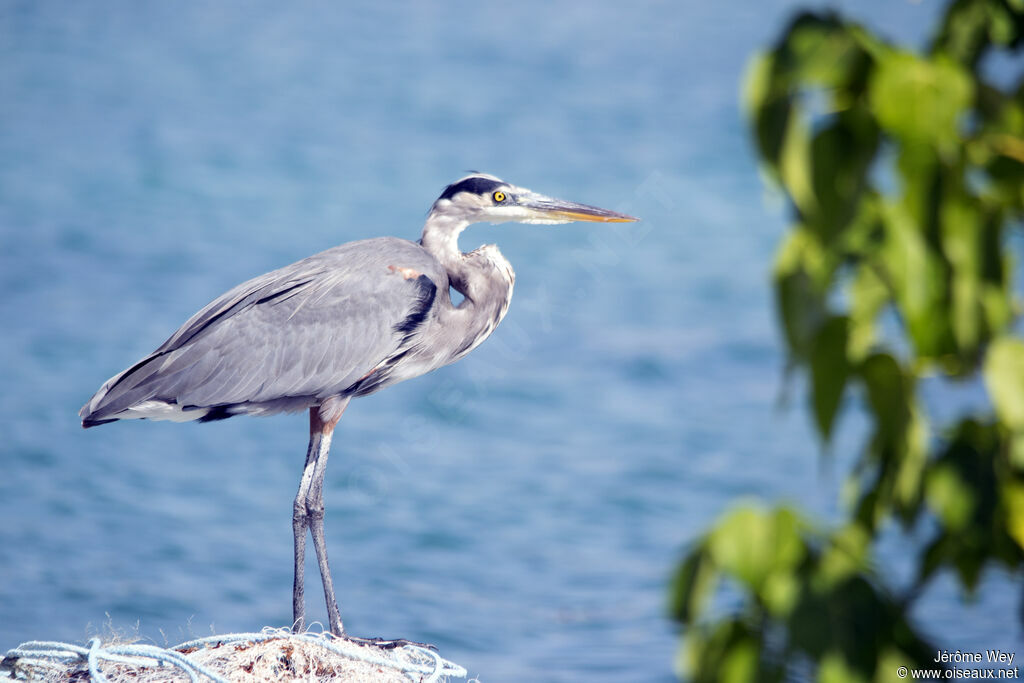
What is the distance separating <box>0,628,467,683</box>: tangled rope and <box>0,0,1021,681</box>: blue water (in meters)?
0.89

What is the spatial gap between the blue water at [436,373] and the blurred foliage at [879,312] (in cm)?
359

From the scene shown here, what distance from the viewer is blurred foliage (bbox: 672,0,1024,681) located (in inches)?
44.5

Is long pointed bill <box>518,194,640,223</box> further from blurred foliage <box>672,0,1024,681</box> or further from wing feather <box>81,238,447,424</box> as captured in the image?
blurred foliage <box>672,0,1024,681</box>

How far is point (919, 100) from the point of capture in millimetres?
1096

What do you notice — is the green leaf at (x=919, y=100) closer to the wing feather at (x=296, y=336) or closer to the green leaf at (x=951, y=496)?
Result: the green leaf at (x=951, y=496)

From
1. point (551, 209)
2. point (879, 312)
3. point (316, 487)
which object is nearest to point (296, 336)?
point (316, 487)

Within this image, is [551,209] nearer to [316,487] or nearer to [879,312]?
[316,487]

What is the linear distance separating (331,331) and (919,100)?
11.5 ft

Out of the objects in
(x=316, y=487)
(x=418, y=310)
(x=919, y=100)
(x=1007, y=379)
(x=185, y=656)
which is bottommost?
(x=185, y=656)

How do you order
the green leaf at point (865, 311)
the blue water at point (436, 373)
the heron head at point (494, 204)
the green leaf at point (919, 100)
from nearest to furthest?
the green leaf at point (919, 100)
the green leaf at point (865, 311)
the heron head at point (494, 204)
the blue water at point (436, 373)

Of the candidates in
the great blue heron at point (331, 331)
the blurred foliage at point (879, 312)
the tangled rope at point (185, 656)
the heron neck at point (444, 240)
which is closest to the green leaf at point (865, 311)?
the blurred foliage at point (879, 312)

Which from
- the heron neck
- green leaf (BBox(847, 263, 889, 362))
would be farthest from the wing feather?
green leaf (BBox(847, 263, 889, 362))

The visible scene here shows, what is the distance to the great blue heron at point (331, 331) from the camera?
14.3 feet

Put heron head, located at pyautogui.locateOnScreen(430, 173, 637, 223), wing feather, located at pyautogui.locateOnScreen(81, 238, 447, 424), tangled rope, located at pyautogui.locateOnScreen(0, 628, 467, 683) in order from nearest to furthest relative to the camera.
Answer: tangled rope, located at pyautogui.locateOnScreen(0, 628, 467, 683) < wing feather, located at pyautogui.locateOnScreen(81, 238, 447, 424) < heron head, located at pyautogui.locateOnScreen(430, 173, 637, 223)
